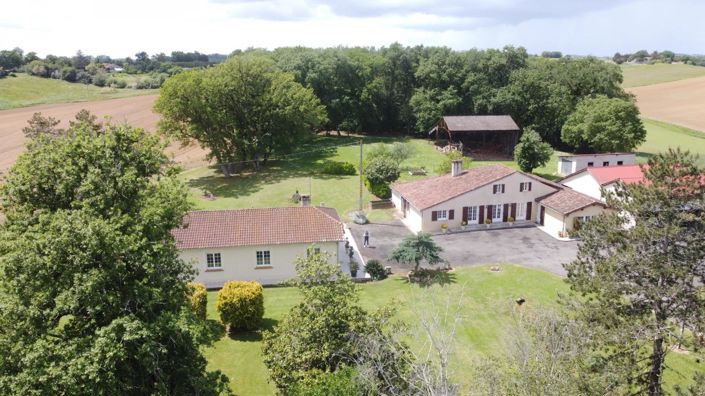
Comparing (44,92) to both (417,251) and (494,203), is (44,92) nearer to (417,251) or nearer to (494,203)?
(494,203)

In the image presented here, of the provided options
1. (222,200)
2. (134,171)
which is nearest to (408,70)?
(222,200)

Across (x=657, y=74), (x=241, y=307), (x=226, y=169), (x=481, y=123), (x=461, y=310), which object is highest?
(x=657, y=74)

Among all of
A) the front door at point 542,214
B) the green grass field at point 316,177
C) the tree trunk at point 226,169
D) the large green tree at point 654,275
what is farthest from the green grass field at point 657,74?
the large green tree at point 654,275

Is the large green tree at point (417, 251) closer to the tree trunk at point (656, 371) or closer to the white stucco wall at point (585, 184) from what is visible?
the tree trunk at point (656, 371)

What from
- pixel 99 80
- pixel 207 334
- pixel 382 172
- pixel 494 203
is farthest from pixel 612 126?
pixel 99 80

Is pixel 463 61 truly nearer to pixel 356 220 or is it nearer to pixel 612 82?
pixel 612 82

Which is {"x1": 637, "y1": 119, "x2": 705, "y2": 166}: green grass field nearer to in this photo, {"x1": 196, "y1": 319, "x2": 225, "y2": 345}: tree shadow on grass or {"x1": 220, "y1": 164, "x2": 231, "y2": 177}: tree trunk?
{"x1": 220, "y1": 164, "x2": 231, "y2": 177}: tree trunk
